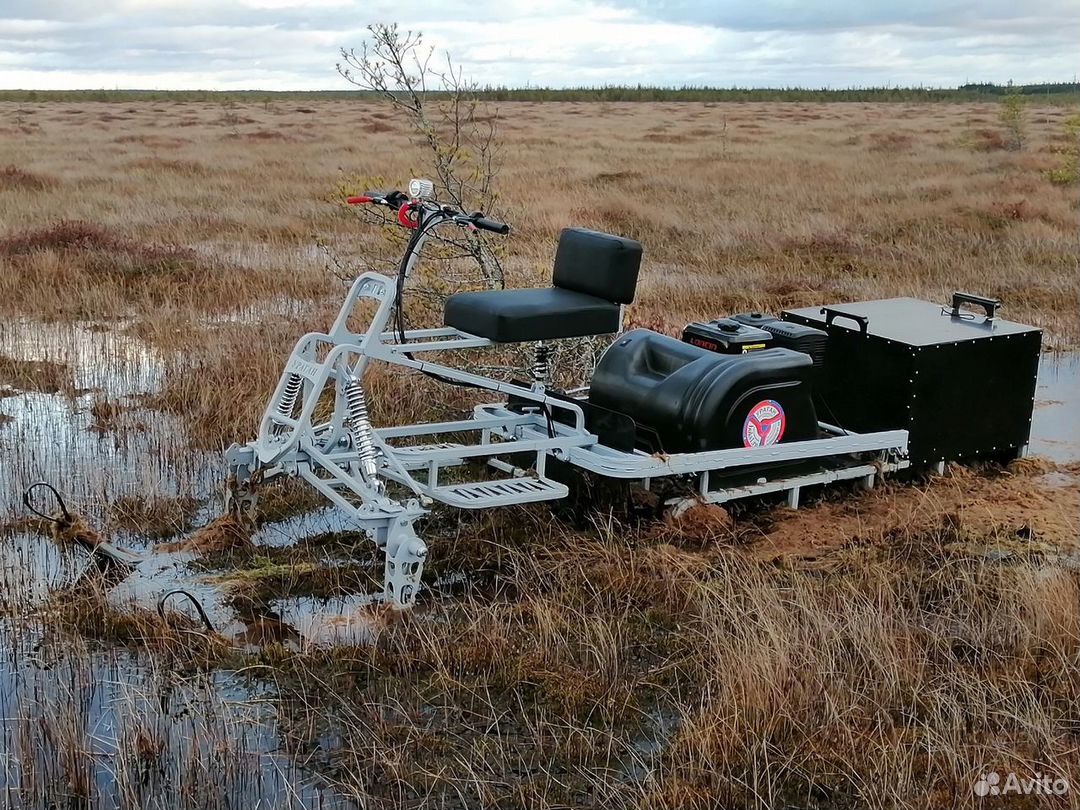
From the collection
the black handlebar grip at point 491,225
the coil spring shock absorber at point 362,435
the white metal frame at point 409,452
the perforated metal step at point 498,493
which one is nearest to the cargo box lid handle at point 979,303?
the white metal frame at point 409,452

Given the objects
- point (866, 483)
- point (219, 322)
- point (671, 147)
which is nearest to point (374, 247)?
point (219, 322)

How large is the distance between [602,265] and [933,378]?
185 centimetres

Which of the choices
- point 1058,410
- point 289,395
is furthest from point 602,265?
point 1058,410

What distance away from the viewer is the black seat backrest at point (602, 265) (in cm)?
543

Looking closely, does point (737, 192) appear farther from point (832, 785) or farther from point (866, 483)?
point (832, 785)

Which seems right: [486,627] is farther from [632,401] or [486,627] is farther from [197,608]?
[632,401]

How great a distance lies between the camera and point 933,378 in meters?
6.07

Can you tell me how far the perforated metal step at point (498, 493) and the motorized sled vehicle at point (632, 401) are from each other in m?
0.01

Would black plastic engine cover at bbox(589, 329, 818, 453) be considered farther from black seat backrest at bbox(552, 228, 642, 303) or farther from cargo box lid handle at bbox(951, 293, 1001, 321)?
cargo box lid handle at bbox(951, 293, 1001, 321)

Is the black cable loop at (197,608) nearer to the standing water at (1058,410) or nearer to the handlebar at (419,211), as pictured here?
the handlebar at (419,211)

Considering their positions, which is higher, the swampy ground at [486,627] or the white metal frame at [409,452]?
the white metal frame at [409,452]

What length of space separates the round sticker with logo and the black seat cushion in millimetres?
744

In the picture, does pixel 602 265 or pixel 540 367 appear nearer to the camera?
pixel 602 265

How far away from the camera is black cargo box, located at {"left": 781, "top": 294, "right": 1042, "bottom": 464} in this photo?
6.07 meters
